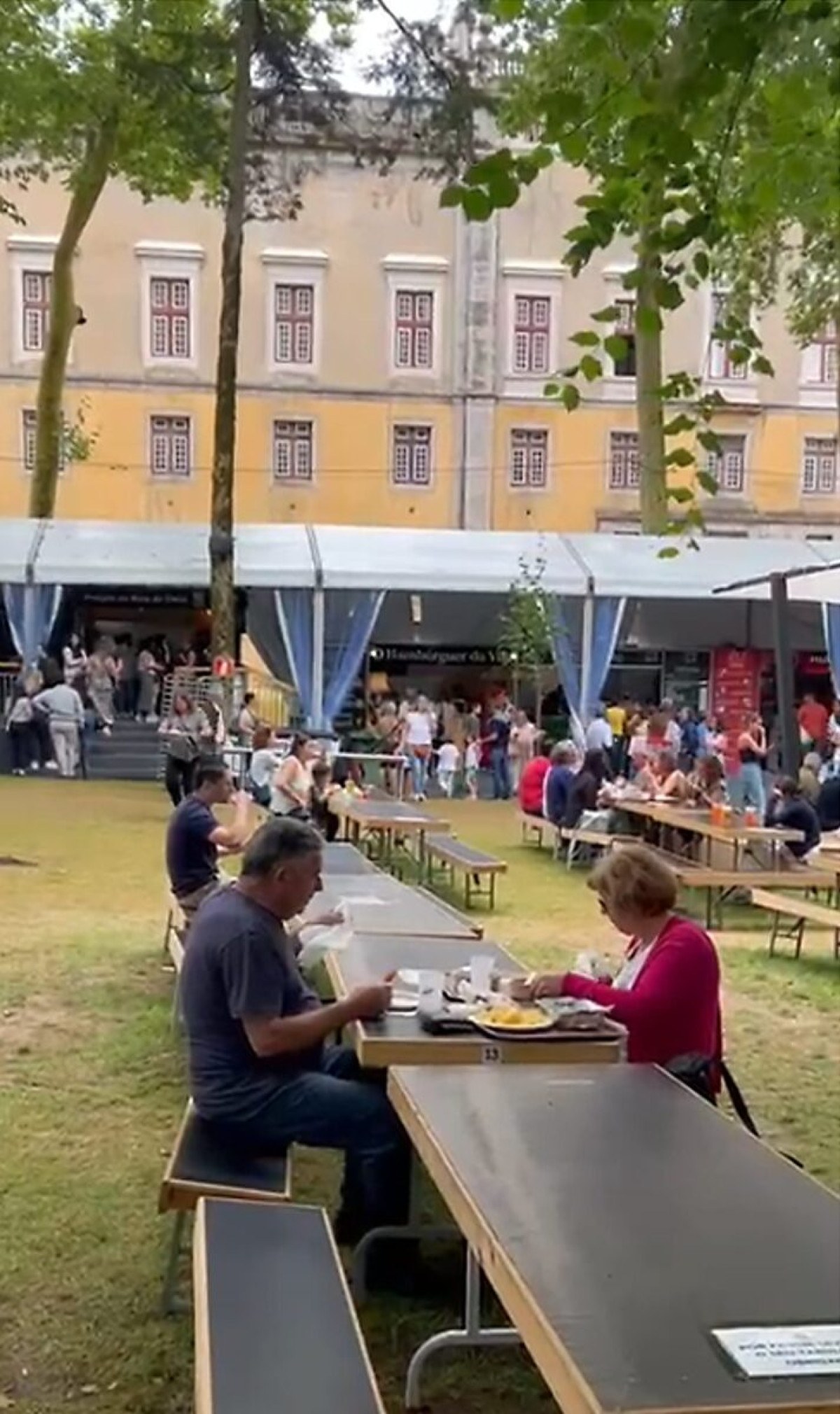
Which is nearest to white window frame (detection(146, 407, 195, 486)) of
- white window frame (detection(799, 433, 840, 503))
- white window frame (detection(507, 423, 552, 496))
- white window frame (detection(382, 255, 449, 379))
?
white window frame (detection(382, 255, 449, 379))

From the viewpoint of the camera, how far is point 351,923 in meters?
5.64

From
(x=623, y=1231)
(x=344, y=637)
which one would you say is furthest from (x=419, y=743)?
(x=623, y=1231)

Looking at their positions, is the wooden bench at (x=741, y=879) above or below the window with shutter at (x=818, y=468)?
below

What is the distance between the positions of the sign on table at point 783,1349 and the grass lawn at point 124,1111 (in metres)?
1.00

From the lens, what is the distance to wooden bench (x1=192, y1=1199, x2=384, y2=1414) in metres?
2.51

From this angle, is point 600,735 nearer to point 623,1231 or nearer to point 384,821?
point 384,821

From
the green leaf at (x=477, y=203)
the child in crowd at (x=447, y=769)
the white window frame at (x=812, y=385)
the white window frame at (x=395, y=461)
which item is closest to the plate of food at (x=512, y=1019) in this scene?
the green leaf at (x=477, y=203)

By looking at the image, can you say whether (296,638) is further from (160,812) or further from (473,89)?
(473,89)

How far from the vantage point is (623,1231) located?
2408 millimetres

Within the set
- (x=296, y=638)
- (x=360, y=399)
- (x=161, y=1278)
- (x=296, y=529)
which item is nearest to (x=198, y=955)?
(x=161, y=1278)

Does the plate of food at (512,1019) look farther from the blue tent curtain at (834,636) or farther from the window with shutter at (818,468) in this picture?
the window with shutter at (818,468)

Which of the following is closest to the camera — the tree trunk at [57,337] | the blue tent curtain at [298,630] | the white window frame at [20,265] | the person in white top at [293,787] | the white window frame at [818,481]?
the person in white top at [293,787]

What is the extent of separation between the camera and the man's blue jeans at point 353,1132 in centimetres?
377

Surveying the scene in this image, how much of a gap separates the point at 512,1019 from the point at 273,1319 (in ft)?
4.03
